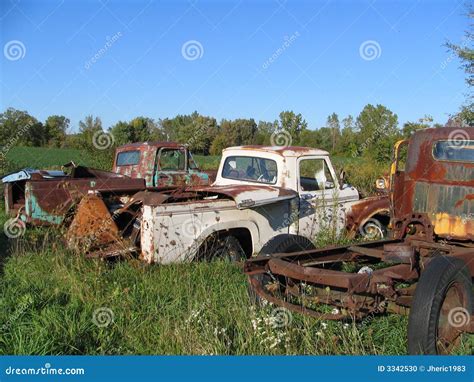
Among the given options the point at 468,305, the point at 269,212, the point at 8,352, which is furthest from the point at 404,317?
the point at 8,352

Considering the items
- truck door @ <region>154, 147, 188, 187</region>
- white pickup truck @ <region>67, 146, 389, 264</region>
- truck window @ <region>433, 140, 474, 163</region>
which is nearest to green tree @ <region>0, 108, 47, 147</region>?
truck door @ <region>154, 147, 188, 187</region>

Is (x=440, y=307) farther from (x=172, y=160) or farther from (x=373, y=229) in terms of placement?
(x=172, y=160)

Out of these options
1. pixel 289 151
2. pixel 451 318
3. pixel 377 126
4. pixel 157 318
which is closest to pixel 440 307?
pixel 451 318

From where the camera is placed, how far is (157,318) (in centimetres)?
444

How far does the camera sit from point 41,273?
5750 millimetres

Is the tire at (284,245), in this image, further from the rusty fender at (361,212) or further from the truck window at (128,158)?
the truck window at (128,158)

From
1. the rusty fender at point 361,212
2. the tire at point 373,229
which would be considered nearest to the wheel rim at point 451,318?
the rusty fender at point 361,212

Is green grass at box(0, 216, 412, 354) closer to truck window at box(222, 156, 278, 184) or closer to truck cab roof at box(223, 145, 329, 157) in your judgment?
truck window at box(222, 156, 278, 184)

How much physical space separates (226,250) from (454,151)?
2.96m

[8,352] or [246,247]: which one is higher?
[246,247]

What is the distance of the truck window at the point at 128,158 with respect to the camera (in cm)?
1065

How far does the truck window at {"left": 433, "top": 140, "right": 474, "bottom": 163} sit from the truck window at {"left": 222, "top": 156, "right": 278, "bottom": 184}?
2.29 meters

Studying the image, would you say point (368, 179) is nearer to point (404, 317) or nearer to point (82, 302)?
point (404, 317)

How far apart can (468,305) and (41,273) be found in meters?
4.61
